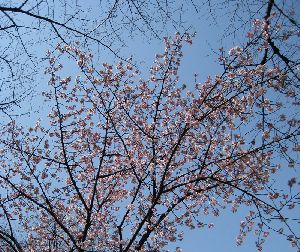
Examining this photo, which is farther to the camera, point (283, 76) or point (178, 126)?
point (178, 126)

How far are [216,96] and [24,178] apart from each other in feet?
17.5

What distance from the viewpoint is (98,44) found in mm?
4867

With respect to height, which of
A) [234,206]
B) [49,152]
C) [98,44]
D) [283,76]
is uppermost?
[49,152]

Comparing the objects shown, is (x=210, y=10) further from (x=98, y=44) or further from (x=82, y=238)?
(x=82, y=238)

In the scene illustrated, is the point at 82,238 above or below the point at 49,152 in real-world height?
below

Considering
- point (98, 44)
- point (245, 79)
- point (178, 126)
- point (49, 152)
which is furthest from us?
point (49, 152)

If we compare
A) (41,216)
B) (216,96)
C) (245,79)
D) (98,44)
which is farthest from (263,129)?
(41,216)

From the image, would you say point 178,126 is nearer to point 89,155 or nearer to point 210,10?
point 89,155

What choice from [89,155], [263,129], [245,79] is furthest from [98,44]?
[89,155]

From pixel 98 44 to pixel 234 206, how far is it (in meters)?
6.35

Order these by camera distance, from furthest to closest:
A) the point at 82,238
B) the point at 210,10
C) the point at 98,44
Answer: the point at 82,238 → the point at 98,44 → the point at 210,10

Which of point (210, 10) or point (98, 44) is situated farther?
point (98, 44)

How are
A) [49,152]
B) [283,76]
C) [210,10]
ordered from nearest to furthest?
[283,76] < [210,10] < [49,152]

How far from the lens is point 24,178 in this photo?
415 inches
